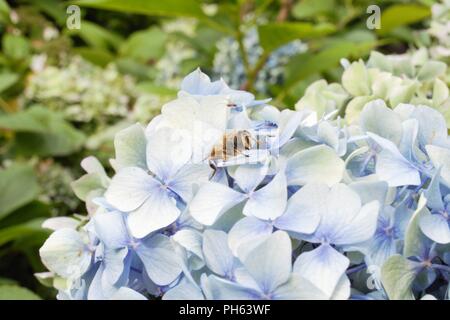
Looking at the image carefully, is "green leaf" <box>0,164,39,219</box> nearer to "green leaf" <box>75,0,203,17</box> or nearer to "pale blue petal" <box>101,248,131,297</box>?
"green leaf" <box>75,0,203,17</box>

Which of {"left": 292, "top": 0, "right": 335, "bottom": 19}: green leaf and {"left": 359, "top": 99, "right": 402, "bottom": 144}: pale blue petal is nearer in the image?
{"left": 359, "top": 99, "right": 402, "bottom": 144}: pale blue petal

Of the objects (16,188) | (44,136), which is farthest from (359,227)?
(44,136)

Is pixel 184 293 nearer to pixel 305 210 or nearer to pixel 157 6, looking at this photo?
pixel 305 210

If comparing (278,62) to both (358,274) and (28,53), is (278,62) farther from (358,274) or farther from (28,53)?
(358,274)

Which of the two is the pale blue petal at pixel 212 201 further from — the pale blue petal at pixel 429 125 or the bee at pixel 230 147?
the pale blue petal at pixel 429 125

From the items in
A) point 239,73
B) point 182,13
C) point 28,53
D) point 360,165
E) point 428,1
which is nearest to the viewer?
point 360,165

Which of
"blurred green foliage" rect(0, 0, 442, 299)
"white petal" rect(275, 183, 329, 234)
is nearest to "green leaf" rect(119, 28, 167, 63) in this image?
"blurred green foliage" rect(0, 0, 442, 299)

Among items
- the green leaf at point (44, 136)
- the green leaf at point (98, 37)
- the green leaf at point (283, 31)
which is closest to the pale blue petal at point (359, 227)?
the green leaf at point (283, 31)
